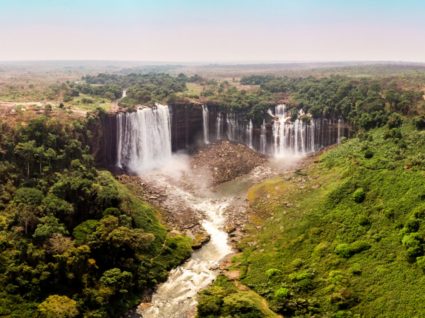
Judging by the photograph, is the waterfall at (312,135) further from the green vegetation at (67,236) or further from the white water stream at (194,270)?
the green vegetation at (67,236)

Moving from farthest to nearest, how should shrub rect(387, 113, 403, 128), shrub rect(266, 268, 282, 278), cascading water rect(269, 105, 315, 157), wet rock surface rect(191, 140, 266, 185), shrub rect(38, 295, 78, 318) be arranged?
1. cascading water rect(269, 105, 315, 157)
2. wet rock surface rect(191, 140, 266, 185)
3. shrub rect(387, 113, 403, 128)
4. shrub rect(266, 268, 282, 278)
5. shrub rect(38, 295, 78, 318)

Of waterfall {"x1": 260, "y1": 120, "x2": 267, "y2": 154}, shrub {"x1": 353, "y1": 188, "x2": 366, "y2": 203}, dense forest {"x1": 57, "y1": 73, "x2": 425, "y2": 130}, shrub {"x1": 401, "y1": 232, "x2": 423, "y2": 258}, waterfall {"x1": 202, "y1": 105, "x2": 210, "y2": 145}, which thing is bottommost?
shrub {"x1": 401, "y1": 232, "x2": 423, "y2": 258}

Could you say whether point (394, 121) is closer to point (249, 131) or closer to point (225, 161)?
point (249, 131)

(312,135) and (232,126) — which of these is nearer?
(312,135)

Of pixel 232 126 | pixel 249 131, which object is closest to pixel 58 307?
pixel 249 131

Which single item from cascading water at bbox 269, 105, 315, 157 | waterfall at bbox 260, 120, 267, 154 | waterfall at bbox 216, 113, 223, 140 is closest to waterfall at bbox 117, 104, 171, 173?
waterfall at bbox 216, 113, 223, 140

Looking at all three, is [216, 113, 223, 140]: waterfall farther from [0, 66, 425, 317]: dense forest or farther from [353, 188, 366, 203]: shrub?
[353, 188, 366, 203]: shrub

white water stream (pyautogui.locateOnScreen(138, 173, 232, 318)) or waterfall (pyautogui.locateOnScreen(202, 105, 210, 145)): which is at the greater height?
waterfall (pyautogui.locateOnScreen(202, 105, 210, 145))

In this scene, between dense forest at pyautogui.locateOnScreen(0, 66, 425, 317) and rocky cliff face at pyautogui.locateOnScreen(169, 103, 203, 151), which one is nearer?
dense forest at pyautogui.locateOnScreen(0, 66, 425, 317)
